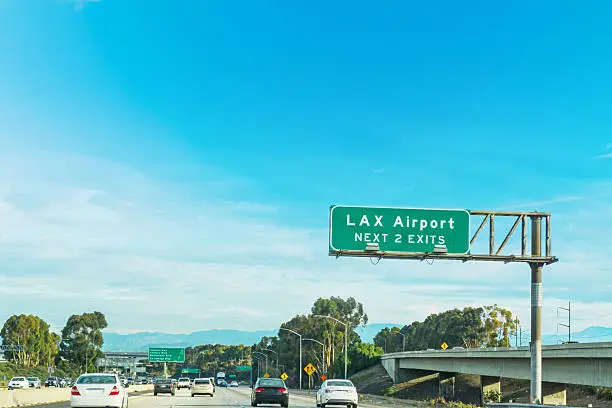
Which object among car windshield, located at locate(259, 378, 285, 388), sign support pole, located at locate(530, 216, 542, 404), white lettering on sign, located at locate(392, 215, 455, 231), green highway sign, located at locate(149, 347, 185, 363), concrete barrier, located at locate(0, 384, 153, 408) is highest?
white lettering on sign, located at locate(392, 215, 455, 231)

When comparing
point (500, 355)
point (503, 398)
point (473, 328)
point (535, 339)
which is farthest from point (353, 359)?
point (535, 339)

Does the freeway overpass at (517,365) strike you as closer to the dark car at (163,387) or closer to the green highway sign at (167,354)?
the dark car at (163,387)

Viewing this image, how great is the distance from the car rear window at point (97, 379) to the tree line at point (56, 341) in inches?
4950

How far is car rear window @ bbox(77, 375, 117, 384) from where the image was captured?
32.4 metres

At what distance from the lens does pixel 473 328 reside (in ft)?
422

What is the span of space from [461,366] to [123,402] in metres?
→ 42.4

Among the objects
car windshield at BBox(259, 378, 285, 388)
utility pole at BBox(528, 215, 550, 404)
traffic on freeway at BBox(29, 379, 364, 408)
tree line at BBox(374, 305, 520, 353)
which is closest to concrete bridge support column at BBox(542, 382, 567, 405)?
traffic on freeway at BBox(29, 379, 364, 408)

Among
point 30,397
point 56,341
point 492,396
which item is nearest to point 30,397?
point 30,397

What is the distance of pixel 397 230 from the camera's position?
1395 inches

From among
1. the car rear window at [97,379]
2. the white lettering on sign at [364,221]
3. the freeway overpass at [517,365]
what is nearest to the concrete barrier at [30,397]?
the car rear window at [97,379]

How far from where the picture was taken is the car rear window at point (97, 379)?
106 feet

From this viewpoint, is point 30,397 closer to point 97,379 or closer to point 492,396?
point 97,379

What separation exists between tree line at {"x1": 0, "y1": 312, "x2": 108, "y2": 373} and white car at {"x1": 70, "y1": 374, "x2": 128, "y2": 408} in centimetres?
12598

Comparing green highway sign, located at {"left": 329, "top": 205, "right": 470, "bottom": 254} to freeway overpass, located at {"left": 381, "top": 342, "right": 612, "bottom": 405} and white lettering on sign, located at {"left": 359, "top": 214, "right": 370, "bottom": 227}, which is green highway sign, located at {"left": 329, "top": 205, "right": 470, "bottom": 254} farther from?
freeway overpass, located at {"left": 381, "top": 342, "right": 612, "bottom": 405}
